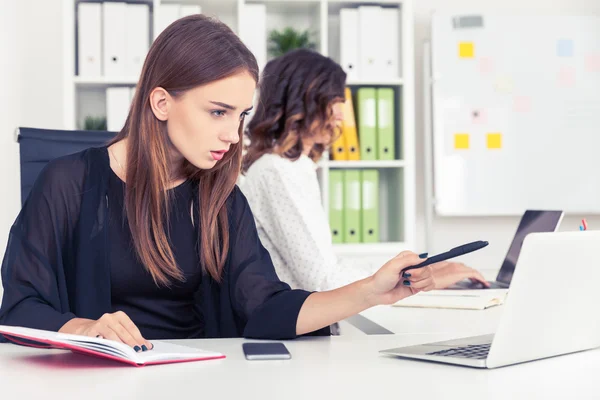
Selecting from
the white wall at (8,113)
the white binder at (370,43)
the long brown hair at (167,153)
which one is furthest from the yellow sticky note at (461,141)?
the long brown hair at (167,153)

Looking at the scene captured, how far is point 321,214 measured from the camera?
2.00 meters

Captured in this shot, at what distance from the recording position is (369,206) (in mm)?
3146

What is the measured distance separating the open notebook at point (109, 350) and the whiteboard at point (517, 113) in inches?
99.7

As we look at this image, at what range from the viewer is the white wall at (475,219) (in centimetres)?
353

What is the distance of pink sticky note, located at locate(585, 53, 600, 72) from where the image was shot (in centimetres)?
353

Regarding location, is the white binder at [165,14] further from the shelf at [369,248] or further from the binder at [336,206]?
the shelf at [369,248]

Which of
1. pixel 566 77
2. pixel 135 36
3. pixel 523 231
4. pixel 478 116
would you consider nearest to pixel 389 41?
pixel 478 116

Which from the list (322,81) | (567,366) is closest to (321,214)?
(322,81)

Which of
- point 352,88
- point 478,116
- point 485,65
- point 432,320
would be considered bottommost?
point 432,320

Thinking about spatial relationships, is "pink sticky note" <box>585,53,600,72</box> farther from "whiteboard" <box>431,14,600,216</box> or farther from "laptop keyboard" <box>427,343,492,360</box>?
"laptop keyboard" <box>427,343,492,360</box>

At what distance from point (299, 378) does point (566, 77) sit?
299cm

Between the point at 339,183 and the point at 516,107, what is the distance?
3.33ft

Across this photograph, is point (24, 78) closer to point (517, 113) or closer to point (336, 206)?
point (336, 206)

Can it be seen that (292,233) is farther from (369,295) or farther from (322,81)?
(369,295)
